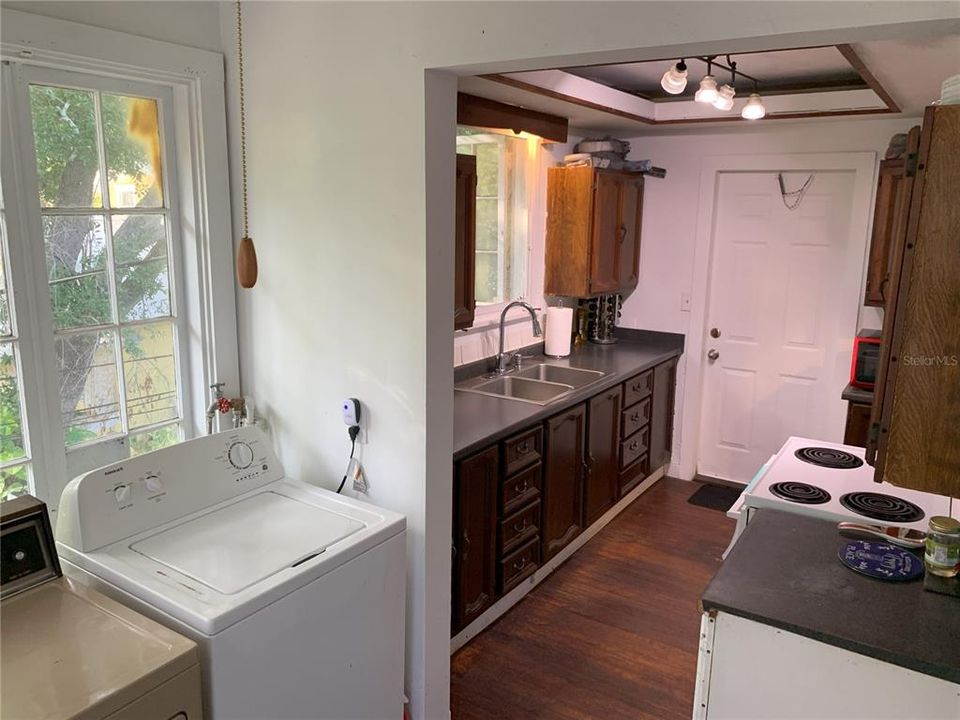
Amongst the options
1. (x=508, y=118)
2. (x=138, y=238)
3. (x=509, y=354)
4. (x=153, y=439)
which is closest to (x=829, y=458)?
(x=509, y=354)

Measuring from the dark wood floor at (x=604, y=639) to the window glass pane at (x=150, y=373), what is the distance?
1.45 m

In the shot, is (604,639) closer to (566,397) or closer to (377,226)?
(566,397)

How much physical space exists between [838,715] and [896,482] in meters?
0.53

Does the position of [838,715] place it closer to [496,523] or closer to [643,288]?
[496,523]

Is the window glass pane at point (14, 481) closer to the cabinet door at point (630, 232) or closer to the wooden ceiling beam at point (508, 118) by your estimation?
the wooden ceiling beam at point (508, 118)

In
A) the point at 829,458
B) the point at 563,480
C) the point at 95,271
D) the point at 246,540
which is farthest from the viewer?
the point at 563,480

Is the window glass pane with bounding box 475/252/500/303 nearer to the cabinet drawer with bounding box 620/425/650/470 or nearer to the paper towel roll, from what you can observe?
the paper towel roll

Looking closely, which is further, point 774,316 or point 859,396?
point 774,316

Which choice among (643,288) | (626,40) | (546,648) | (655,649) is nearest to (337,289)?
(626,40)

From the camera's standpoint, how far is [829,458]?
108 inches

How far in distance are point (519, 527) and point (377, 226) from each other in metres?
1.57

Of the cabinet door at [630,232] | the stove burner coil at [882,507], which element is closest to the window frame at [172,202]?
the stove burner coil at [882,507]

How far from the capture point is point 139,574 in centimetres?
181

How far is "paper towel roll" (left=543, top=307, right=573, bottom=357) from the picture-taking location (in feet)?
14.0
